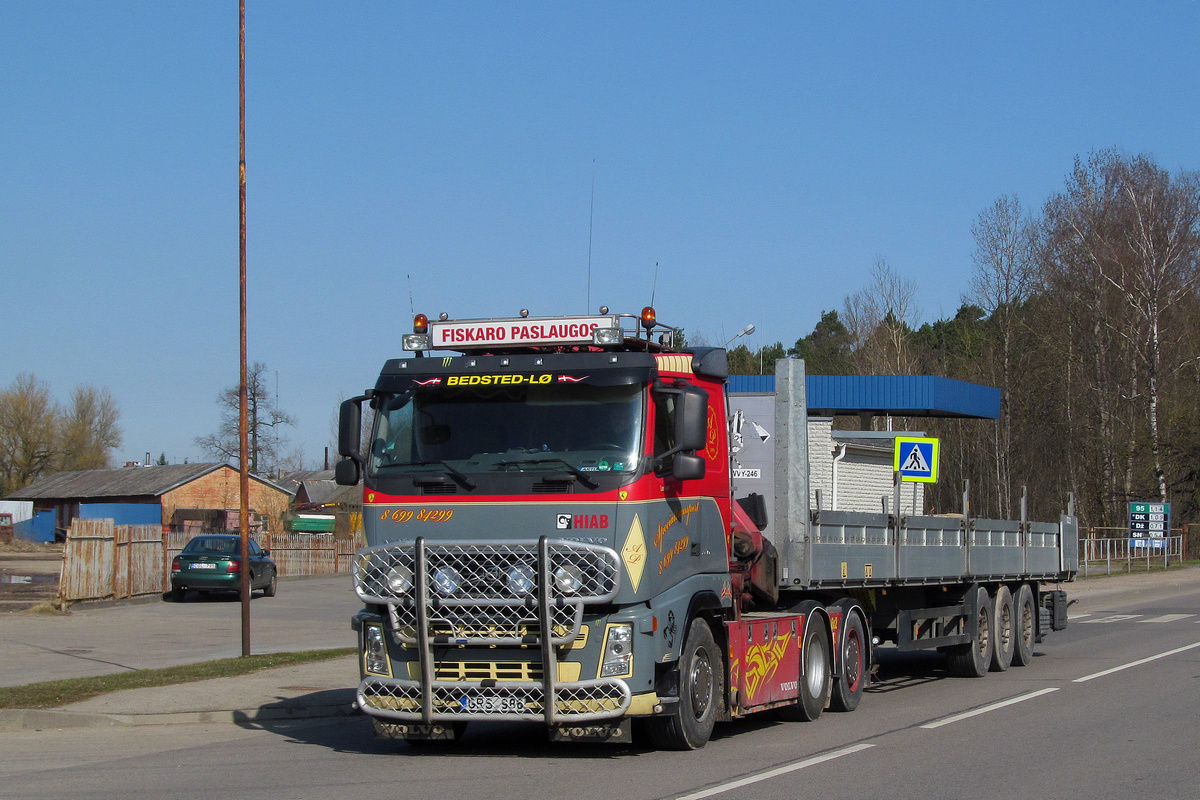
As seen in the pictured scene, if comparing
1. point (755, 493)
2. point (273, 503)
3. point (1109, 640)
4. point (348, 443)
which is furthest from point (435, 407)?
point (273, 503)

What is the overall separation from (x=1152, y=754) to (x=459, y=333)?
246 inches

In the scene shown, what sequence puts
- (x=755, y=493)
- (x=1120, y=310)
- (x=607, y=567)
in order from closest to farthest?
(x=607, y=567) → (x=755, y=493) → (x=1120, y=310)

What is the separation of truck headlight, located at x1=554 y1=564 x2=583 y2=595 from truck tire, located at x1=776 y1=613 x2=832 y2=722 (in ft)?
11.2

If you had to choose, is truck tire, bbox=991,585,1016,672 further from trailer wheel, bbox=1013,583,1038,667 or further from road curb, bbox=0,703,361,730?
road curb, bbox=0,703,361,730

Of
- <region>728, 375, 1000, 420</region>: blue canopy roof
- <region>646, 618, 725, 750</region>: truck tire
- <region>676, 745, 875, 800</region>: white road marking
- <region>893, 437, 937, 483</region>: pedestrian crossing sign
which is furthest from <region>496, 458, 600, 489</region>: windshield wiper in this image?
<region>728, 375, 1000, 420</region>: blue canopy roof

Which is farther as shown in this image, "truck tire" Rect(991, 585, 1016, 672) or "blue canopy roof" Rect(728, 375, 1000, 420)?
"blue canopy roof" Rect(728, 375, 1000, 420)

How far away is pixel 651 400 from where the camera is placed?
8.98 metres

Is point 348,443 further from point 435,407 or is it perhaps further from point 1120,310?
point 1120,310

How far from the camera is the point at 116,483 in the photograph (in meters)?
68.2

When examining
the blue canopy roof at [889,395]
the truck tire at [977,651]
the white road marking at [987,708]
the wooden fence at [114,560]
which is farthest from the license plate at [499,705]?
the blue canopy roof at [889,395]

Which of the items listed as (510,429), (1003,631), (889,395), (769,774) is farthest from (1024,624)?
(889,395)

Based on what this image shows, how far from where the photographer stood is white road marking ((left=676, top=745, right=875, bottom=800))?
763cm

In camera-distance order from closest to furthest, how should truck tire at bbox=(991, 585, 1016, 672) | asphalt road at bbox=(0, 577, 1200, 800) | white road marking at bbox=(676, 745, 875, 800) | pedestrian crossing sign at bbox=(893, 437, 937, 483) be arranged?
white road marking at bbox=(676, 745, 875, 800), asphalt road at bbox=(0, 577, 1200, 800), truck tire at bbox=(991, 585, 1016, 672), pedestrian crossing sign at bbox=(893, 437, 937, 483)

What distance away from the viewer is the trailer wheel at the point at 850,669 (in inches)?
471
